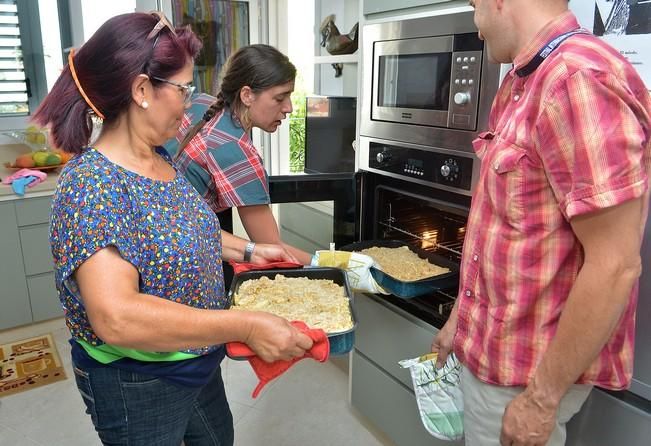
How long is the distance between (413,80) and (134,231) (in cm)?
97

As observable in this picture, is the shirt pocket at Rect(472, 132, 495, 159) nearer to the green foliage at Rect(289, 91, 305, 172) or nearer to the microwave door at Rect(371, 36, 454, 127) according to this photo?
the microwave door at Rect(371, 36, 454, 127)

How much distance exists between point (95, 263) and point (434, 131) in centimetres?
100

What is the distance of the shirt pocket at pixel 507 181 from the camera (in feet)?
2.97

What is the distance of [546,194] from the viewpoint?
89cm

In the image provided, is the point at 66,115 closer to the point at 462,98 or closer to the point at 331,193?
the point at 462,98

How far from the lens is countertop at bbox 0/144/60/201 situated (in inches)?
109

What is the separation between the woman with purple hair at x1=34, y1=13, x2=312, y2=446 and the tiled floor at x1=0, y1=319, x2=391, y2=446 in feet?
3.66

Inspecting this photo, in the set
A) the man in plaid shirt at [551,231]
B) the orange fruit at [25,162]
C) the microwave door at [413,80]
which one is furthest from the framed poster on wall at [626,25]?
the orange fruit at [25,162]

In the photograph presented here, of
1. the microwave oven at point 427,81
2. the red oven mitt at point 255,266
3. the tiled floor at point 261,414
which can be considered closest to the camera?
the microwave oven at point 427,81

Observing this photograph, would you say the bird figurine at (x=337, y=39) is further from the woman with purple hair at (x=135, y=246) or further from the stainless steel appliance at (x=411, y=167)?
the woman with purple hair at (x=135, y=246)

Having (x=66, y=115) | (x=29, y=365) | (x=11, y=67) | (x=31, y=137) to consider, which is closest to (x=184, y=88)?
(x=66, y=115)

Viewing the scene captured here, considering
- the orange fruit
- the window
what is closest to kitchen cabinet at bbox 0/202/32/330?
the orange fruit

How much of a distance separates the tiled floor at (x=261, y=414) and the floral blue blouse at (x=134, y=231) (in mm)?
1202

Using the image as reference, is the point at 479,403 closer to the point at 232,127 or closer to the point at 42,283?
the point at 232,127
